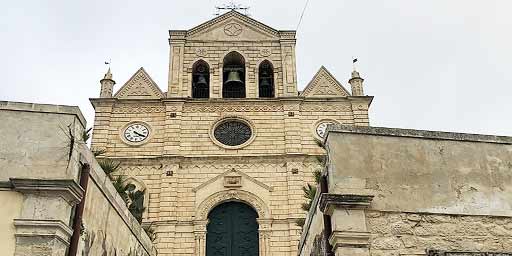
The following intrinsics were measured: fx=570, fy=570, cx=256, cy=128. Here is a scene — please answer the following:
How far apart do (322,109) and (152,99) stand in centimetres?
726

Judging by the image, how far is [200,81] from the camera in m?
25.4

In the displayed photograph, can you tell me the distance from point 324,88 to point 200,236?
863cm

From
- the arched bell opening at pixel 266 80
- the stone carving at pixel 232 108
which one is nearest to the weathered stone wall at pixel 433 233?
the stone carving at pixel 232 108

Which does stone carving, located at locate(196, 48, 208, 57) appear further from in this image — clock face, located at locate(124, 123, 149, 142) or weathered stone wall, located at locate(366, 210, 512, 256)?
weathered stone wall, located at locate(366, 210, 512, 256)

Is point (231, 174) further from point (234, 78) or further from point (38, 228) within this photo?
point (38, 228)

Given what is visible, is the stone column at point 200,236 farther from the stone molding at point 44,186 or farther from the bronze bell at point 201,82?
the stone molding at point 44,186

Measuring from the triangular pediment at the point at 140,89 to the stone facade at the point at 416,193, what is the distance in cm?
1730

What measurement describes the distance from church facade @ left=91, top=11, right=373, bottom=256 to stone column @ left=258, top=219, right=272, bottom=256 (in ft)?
0.12

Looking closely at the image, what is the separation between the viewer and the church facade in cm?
2159

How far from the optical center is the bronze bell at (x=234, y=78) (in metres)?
25.1

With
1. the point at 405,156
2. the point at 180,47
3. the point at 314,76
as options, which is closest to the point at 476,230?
the point at 405,156

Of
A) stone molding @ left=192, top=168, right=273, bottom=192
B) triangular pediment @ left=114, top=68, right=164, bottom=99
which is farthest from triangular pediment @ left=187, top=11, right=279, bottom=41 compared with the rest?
stone molding @ left=192, top=168, right=273, bottom=192

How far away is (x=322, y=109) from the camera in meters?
24.3

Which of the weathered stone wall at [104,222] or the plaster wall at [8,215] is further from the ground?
the weathered stone wall at [104,222]
